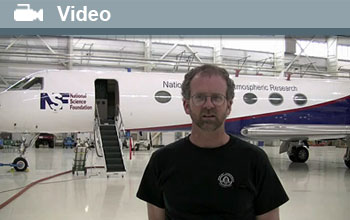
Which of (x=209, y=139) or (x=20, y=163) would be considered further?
(x=20, y=163)

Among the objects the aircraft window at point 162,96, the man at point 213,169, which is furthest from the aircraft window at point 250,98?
the man at point 213,169

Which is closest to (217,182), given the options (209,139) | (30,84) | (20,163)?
(209,139)

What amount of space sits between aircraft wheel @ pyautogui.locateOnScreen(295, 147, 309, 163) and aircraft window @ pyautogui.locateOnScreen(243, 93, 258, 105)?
4.42 meters

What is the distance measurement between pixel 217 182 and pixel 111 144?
8817 millimetres

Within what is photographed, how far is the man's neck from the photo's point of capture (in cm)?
181

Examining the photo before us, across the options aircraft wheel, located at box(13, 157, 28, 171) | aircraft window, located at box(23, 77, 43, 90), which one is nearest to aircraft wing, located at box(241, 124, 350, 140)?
aircraft window, located at box(23, 77, 43, 90)

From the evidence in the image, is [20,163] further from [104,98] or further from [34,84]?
[104,98]

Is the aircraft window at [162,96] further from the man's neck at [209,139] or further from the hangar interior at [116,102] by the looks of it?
the man's neck at [209,139]

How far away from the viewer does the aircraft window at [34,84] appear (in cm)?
1066

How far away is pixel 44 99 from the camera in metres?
10.5

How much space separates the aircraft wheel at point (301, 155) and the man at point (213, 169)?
14.0 metres

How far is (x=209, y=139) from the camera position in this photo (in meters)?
1.82

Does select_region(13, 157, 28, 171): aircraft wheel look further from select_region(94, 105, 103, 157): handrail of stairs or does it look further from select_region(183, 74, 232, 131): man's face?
select_region(183, 74, 232, 131): man's face
